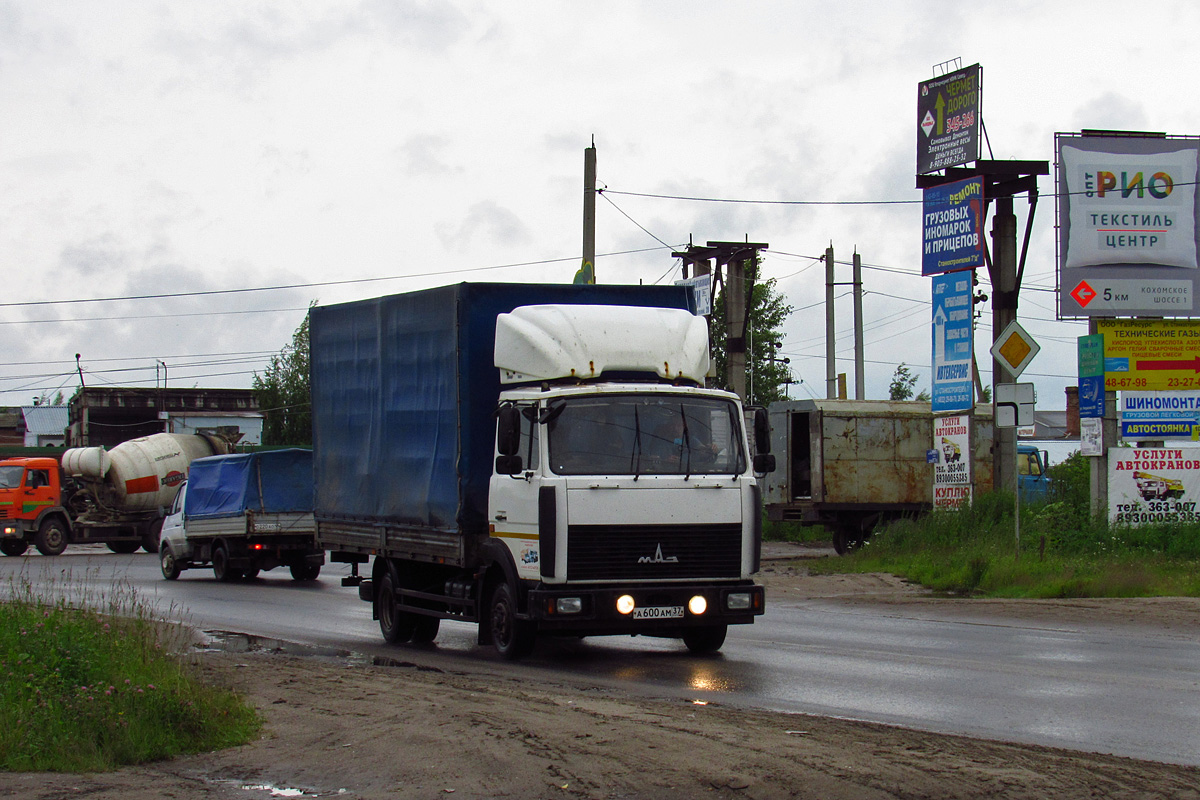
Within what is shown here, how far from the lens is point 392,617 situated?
15.1 m

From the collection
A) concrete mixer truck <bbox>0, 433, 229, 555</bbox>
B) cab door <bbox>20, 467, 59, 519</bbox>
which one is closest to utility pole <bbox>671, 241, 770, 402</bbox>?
concrete mixer truck <bbox>0, 433, 229, 555</bbox>

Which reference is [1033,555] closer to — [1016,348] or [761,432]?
[1016,348]

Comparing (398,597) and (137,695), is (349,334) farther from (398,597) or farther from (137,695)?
(137,695)

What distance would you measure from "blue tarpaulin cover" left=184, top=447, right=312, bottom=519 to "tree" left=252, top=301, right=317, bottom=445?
51.8 metres

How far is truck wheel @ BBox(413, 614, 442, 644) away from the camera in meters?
15.1

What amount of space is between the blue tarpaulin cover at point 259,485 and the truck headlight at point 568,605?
14817mm

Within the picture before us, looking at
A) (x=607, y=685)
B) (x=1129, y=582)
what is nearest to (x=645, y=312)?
(x=607, y=685)

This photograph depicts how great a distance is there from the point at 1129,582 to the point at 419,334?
34.0 ft

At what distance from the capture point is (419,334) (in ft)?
45.2

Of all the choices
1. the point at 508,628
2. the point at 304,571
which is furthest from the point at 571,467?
the point at 304,571

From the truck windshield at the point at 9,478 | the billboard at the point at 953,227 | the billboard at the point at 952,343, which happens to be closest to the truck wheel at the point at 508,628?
the billboard at the point at 952,343

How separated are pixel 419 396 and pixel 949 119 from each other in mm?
17038

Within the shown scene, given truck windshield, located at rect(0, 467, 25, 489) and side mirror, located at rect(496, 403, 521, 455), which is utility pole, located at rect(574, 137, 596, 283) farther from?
truck windshield, located at rect(0, 467, 25, 489)

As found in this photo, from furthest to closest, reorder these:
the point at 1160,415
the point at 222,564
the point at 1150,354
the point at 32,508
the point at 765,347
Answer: the point at 765,347 < the point at 32,508 < the point at 222,564 < the point at 1150,354 < the point at 1160,415
